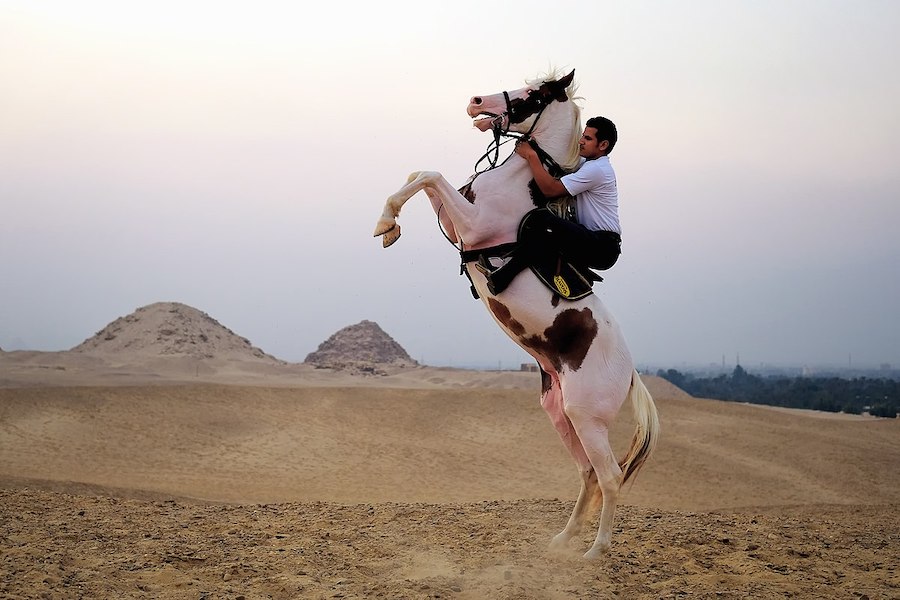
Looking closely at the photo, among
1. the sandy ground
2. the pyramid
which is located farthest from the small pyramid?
the sandy ground

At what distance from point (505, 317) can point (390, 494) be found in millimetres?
9141

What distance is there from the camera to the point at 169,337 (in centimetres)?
3288

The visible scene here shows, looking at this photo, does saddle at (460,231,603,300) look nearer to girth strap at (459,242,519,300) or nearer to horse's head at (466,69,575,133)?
girth strap at (459,242,519,300)

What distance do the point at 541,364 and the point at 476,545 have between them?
1494mm

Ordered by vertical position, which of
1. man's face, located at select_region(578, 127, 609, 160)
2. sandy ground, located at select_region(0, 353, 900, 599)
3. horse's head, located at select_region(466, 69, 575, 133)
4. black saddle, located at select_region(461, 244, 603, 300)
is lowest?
sandy ground, located at select_region(0, 353, 900, 599)

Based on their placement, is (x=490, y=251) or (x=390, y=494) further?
(x=390, y=494)

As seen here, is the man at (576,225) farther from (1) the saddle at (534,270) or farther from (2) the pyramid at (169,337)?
(2) the pyramid at (169,337)

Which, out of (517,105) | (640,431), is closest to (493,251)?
(517,105)

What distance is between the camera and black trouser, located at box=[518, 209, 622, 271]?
5.24 meters

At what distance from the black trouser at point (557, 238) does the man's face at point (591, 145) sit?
1.86ft

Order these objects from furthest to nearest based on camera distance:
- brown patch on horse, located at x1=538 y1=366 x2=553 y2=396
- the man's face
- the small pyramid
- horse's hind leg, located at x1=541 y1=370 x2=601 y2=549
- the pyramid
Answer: the small pyramid
the pyramid
brown patch on horse, located at x1=538 y1=366 x2=553 y2=396
horse's hind leg, located at x1=541 y1=370 x2=601 y2=549
the man's face

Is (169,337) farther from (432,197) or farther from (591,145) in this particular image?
(591,145)

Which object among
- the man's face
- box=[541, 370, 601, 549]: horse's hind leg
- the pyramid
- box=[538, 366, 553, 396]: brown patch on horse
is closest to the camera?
the man's face

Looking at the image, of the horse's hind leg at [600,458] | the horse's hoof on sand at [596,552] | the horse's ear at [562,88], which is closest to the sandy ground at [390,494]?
the horse's hoof on sand at [596,552]
